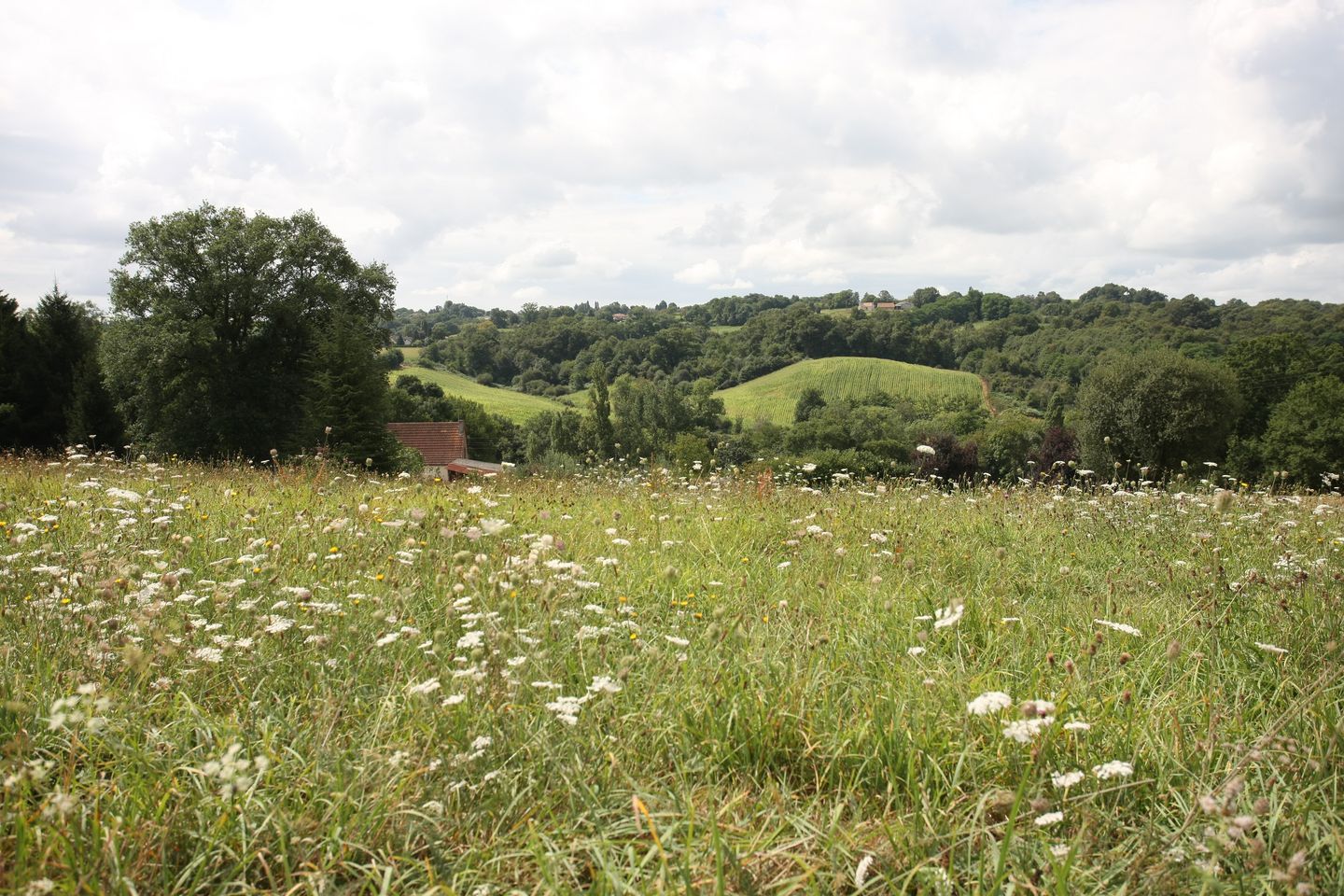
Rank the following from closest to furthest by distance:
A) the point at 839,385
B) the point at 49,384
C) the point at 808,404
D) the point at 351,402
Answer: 1. the point at 351,402
2. the point at 49,384
3. the point at 808,404
4. the point at 839,385

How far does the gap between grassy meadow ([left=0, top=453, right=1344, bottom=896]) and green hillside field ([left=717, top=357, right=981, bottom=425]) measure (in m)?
85.4

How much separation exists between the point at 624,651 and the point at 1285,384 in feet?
189

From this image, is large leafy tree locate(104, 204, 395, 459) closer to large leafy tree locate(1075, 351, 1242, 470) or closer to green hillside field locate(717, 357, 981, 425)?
large leafy tree locate(1075, 351, 1242, 470)

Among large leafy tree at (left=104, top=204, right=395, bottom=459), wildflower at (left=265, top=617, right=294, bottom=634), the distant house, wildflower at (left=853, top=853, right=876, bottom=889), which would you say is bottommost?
the distant house

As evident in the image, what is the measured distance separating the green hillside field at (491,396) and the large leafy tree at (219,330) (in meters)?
53.8

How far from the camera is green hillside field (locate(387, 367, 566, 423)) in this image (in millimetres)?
91062

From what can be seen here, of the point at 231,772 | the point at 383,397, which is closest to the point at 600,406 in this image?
the point at 383,397

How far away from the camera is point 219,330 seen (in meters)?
30.7

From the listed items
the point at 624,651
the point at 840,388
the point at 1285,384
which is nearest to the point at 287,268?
the point at 624,651

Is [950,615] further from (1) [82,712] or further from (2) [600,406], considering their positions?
(2) [600,406]

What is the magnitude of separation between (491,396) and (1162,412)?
79252mm

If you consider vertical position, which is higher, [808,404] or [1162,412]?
[1162,412]

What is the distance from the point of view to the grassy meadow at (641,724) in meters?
2.04

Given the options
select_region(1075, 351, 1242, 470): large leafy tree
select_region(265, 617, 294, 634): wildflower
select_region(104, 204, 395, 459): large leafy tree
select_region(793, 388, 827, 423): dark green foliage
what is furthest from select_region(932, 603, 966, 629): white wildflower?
select_region(793, 388, 827, 423): dark green foliage
